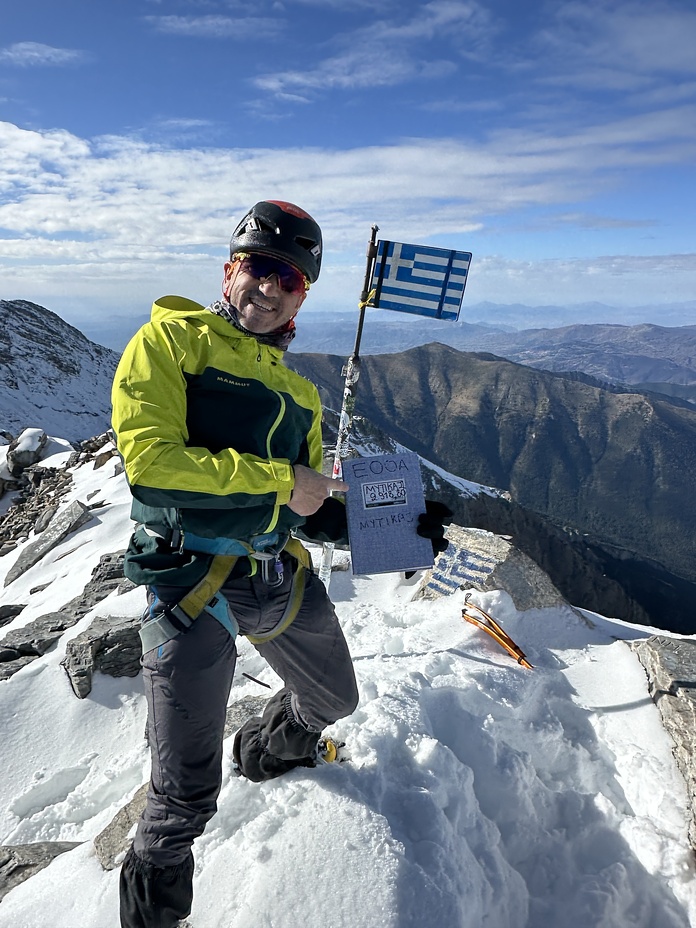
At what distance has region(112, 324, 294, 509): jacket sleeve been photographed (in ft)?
10.7

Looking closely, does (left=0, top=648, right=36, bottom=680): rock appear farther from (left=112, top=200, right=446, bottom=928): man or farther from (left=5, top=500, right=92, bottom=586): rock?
(left=5, top=500, right=92, bottom=586): rock

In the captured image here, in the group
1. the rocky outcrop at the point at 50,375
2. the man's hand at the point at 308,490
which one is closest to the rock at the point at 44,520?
the man's hand at the point at 308,490

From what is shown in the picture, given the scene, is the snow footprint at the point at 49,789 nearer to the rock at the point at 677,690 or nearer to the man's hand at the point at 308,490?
the man's hand at the point at 308,490

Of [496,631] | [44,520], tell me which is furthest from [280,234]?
[44,520]

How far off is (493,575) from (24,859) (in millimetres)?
6919

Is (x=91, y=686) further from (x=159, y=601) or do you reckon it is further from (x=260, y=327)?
(x=260, y=327)

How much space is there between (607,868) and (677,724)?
2.07 m

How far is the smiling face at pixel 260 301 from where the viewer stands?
→ 156 inches

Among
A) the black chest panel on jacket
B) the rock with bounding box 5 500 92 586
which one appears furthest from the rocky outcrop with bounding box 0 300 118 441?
the black chest panel on jacket

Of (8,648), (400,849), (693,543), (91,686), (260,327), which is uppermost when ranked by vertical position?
(260,327)

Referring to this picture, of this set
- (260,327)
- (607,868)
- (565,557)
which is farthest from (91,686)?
(565,557)

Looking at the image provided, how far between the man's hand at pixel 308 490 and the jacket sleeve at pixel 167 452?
0.11m

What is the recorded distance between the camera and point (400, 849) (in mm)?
3803

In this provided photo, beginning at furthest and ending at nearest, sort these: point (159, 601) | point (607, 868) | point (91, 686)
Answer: point (91, 686), point (607, 868), point (159, 601)
